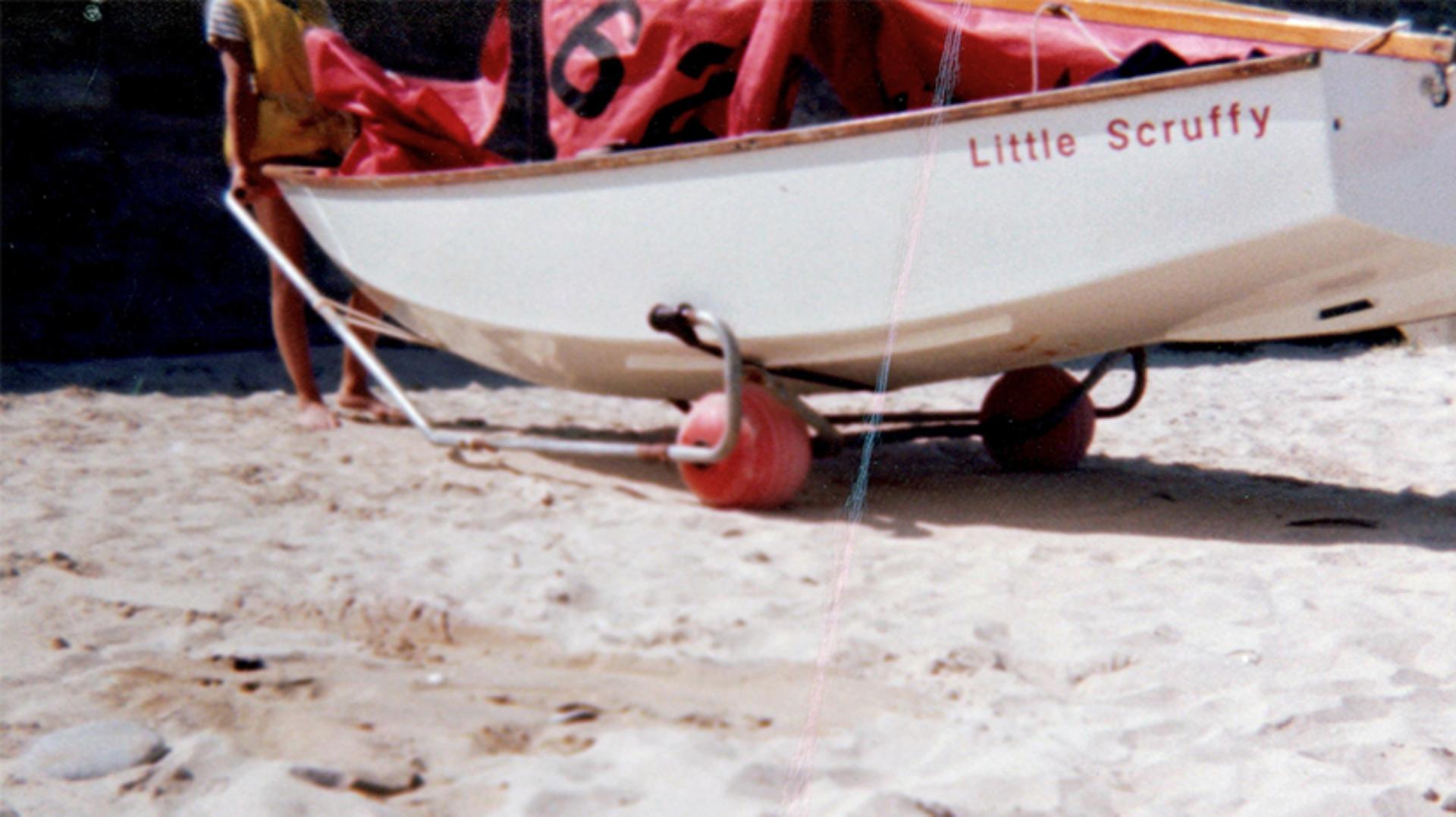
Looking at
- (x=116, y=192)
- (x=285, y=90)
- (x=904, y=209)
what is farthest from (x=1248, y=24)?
(x=116, y=192)

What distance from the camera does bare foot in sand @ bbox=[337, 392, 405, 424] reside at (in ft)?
12.1

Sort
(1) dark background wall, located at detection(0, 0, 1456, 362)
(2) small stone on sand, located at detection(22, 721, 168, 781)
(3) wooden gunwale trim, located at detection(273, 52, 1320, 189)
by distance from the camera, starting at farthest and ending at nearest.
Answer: (1) dark background wall, located at detection(0, 0, 1456, 362) → (3) wooden gunwale trim, located at detection(273, 52, 1320, 189) → (2) small stone on sand, located at detection(22, 721, 168, 781)

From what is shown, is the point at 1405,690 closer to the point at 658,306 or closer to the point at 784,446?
the point at 784,446

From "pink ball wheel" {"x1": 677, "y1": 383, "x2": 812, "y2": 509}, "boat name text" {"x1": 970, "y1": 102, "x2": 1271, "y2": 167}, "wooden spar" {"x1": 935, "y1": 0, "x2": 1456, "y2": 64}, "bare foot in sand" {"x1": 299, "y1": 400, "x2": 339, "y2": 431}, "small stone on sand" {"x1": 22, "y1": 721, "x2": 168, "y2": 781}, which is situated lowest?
"bare foot in sand" {"x1": 299, "y1": 400, "x2": 339, "y2": 431}

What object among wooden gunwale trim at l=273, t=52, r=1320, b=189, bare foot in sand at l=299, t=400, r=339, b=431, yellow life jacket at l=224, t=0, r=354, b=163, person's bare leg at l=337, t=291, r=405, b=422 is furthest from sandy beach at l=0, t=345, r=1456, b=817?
yellow life jacket at l=224, t=0, r=354, b=163

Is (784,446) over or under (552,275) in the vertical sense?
under

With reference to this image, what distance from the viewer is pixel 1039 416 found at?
3129mm

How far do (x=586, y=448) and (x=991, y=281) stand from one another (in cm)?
102

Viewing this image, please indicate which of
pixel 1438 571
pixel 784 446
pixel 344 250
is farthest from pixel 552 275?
pixel 1438 571

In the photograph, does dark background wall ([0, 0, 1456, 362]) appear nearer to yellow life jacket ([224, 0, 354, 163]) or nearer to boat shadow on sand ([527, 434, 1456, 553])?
yellow life jacket ([224, 0, 354, 163])

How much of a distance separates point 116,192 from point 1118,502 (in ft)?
12.7

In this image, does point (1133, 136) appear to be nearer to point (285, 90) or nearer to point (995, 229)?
point (995, 229)

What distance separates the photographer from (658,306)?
2674 millimetres

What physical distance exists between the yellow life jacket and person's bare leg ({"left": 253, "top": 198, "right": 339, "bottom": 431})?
0.18 meters
